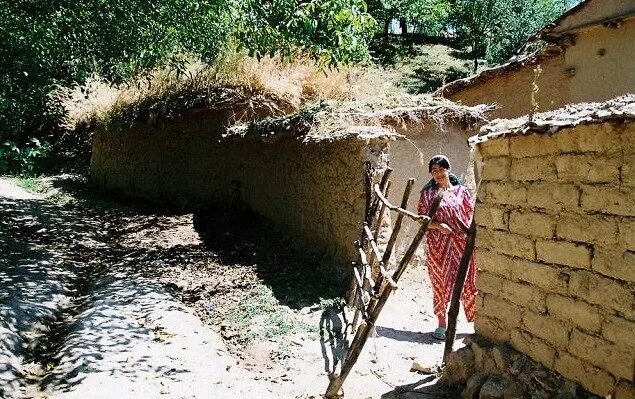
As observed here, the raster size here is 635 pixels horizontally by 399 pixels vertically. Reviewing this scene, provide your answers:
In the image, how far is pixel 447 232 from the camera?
412 centimetres

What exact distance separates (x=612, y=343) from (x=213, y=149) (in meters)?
7.77

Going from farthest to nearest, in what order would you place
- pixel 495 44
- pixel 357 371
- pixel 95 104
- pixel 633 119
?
pixel 495 44 < pixel 95 104 < pixel 357 371 < pixel 633 119

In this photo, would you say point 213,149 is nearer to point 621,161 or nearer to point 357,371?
point 357,371

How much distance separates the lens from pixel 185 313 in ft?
16.5

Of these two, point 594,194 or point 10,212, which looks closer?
point 594,194

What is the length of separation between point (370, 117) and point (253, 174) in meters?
3.24

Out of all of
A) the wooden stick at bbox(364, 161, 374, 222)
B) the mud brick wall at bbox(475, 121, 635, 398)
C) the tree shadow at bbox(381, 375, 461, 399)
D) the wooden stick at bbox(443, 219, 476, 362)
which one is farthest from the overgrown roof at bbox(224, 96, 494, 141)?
the tree shadow at bbox(381, 375, 461, 399)

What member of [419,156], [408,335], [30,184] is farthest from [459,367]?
[30,184]

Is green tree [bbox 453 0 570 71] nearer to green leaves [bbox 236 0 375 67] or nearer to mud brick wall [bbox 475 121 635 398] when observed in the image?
green leaves [bbox 236 0 375 67]

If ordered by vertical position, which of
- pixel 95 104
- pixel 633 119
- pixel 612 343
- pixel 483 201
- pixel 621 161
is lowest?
pixel 612 343

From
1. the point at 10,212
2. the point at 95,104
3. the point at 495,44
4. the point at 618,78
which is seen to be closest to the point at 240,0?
the point at 618,78

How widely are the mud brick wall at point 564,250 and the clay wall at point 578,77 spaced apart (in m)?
5.04

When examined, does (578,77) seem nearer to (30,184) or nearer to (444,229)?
(444,229)

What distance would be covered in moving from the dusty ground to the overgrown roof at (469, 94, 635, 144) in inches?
67.4
